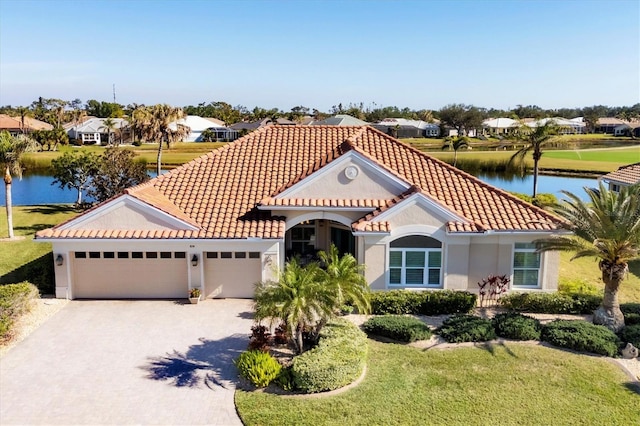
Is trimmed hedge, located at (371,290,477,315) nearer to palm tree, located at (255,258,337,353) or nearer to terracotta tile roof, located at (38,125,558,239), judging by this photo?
terracotta tile roof, located at (38,125,558,239)

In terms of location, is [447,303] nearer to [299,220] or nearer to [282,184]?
[299,220]

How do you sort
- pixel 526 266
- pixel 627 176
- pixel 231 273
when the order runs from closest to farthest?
1. pixel 231 273
2. pixel 526 266
3. pixel 627 176

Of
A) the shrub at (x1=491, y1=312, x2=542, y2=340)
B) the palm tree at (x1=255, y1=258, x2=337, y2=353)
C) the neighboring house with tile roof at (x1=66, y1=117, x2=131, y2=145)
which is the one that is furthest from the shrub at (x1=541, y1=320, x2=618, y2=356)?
the neighboring house with tile roof at (x1=66, y1=117, x2=131, y2=145)

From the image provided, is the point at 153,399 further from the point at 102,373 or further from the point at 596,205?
the point at 596,205

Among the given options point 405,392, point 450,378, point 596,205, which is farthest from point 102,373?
point 596,205

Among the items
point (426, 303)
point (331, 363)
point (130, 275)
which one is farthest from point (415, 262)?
point (130, 275)

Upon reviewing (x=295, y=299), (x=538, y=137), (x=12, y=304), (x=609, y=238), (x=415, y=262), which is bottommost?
(x=12, y=304)

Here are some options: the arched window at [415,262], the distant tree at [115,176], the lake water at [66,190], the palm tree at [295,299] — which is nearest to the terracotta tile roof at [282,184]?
the arched window at [415,262]
